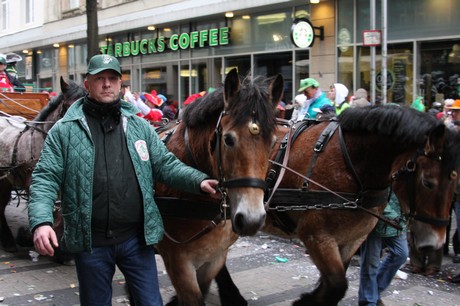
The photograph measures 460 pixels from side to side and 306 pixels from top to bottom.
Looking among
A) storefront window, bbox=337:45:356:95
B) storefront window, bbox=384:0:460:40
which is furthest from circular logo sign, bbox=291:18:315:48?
storefront window, bbox=384:0:460:40

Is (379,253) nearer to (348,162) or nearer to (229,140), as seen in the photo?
(348,162)

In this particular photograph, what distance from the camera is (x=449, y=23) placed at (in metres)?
12.3

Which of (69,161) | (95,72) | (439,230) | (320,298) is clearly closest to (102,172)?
(69,161)

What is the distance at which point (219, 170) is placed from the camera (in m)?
3.21

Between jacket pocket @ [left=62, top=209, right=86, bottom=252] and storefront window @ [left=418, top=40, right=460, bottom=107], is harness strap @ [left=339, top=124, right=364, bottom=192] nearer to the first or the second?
jacket pocket @ [left=62, top=209, right=86, bottom=252]

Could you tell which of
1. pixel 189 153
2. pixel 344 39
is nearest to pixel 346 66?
pixel 344 39

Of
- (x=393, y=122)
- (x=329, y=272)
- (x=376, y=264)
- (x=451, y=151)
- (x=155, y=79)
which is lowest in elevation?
(x=376, y=264)

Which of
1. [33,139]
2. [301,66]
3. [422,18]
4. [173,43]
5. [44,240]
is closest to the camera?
[44,240]

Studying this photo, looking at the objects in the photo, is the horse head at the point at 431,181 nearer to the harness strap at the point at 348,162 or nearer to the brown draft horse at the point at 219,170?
the harness strap at the point at 348,162

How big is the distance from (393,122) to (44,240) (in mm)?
2718

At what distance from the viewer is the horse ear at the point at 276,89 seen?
3.37m

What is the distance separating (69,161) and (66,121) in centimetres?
24

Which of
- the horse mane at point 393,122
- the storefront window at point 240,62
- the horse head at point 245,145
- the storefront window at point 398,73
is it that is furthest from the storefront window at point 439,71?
the horse head at point 245,145

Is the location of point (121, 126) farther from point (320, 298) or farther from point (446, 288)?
point (446, 288)
